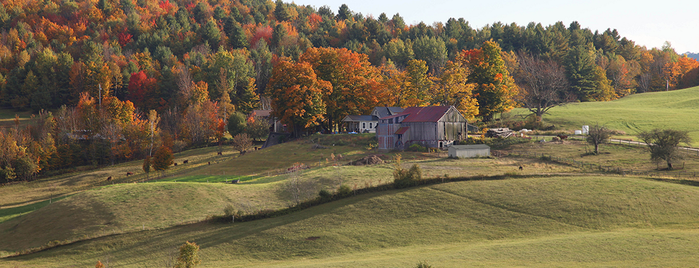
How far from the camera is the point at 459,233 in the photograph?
3444 cm

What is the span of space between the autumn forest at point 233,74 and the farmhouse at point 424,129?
497 inches

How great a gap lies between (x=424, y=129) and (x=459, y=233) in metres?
36.9

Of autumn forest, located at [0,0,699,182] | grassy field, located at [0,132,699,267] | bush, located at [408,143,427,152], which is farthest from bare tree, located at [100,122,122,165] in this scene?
bush, located at [408,143,427,152]

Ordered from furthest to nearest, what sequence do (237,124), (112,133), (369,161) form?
1. (237,124)
2. (112,133)
3. (369,161)

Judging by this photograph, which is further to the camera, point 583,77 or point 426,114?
point 583,77

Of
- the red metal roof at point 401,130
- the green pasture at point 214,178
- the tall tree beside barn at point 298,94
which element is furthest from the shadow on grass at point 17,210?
the red metal roof at point 401,130

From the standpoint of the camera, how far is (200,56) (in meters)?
141

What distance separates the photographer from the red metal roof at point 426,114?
230ft

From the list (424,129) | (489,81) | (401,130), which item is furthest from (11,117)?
(489,81)

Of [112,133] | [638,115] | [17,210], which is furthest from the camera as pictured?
[112,133]

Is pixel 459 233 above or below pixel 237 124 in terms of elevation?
below

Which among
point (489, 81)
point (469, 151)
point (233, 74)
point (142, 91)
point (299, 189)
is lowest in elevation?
point (299, 189)

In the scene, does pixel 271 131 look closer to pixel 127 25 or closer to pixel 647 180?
pixel 647 180

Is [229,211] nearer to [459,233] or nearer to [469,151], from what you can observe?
[459,233]
